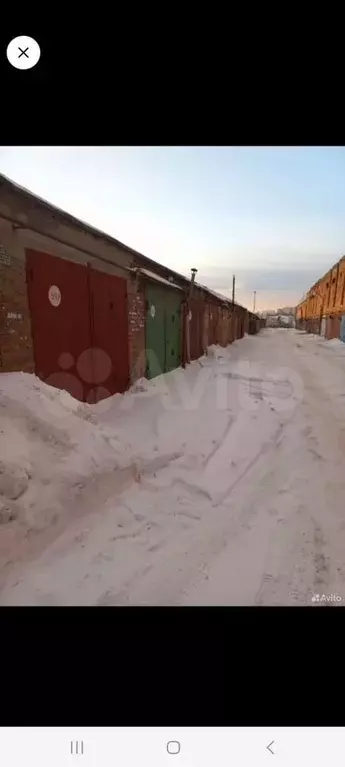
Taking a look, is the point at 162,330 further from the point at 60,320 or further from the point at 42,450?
the point at 42,450

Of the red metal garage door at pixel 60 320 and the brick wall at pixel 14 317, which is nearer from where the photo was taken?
the brick wall at pixel 14 317

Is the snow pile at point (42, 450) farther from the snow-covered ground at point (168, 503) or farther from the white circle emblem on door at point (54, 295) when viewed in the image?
the white circle emblem on door at point (54, 295)

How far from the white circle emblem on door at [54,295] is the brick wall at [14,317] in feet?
1.02

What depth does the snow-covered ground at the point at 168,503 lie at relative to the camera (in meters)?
1.37

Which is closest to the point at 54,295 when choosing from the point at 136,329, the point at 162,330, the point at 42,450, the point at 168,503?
the point at 42,450

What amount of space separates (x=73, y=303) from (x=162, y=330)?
2.73 m

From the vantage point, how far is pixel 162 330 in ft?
19.1

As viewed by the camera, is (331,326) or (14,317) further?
(331,326)

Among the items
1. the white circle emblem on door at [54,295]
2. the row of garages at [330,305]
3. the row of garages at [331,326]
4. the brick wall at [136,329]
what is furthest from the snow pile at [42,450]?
the row of garages at [331,326]

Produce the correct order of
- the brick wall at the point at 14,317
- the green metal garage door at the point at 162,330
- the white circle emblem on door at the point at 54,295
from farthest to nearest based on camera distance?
1. the green metal garage door at the point at 162,330
2. the white circle emblem on door at the point at 54,295
3. the brick wall at the point at 14,317
